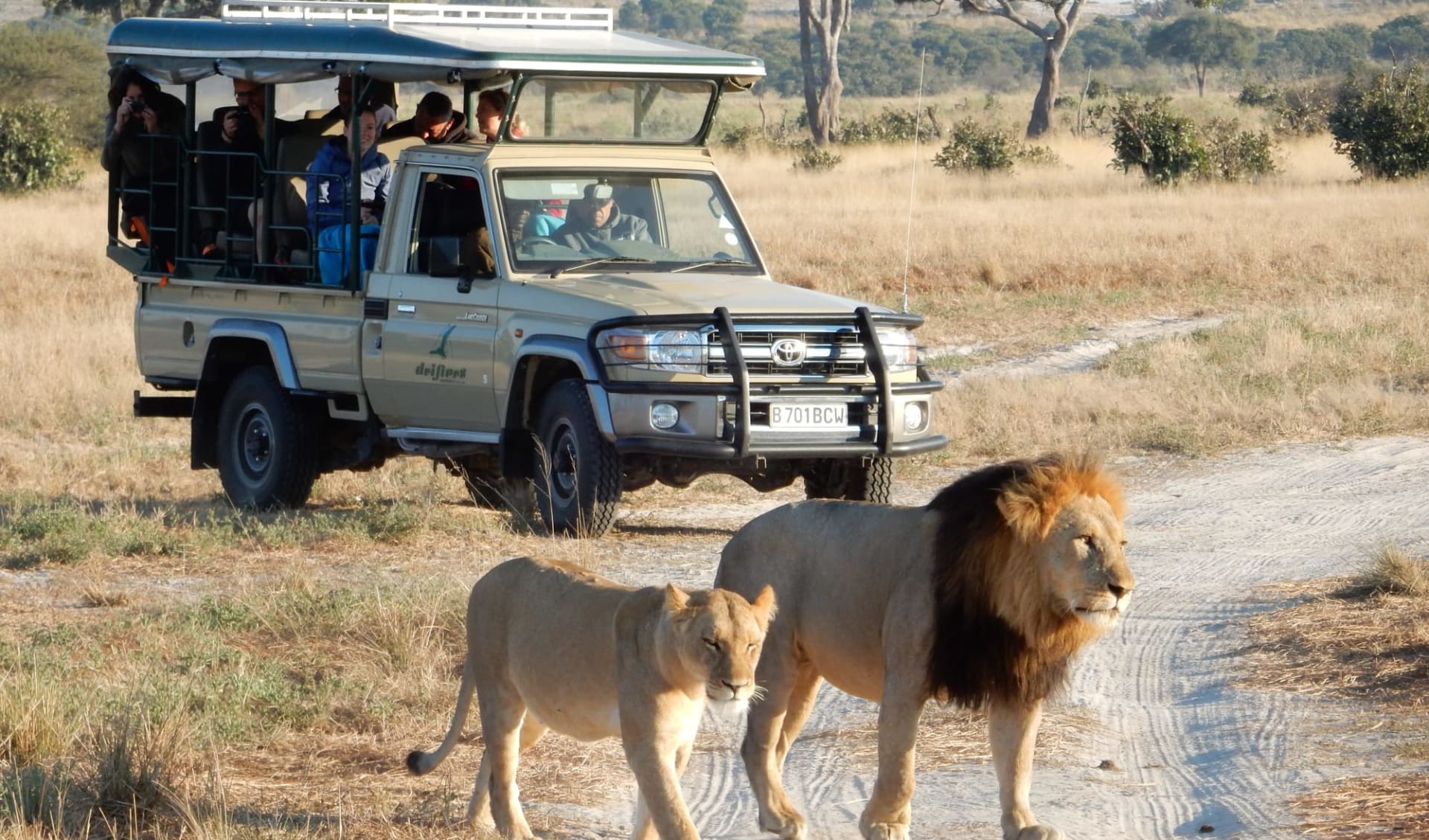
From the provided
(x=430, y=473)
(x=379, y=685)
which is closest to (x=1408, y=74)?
(x=430, y=473)

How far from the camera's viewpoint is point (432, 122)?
10.9m

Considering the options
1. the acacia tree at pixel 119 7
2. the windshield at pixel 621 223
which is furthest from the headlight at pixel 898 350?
the acacia tree at pixel 119 7

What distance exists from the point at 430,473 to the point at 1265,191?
19.5 m

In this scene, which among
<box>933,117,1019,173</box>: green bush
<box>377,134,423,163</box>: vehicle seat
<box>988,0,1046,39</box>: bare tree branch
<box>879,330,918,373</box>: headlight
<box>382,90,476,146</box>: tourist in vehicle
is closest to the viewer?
<box>879,330,918,373</box>: headlight

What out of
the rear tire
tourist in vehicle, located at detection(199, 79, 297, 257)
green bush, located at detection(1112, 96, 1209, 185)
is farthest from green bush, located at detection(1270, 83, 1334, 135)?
the rear tire

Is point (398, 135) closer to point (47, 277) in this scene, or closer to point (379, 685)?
point (379, 685)

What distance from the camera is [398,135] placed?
1106 centimetres

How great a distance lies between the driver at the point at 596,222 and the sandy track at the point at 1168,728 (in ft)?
5.19

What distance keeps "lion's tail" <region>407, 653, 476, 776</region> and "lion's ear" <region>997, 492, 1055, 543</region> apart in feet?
5.00

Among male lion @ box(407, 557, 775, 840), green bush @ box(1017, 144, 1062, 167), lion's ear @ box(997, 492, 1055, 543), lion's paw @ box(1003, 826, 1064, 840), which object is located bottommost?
lion's paw @ box(1003, 826, 1064, 840)

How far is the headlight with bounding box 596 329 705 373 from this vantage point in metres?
8.91

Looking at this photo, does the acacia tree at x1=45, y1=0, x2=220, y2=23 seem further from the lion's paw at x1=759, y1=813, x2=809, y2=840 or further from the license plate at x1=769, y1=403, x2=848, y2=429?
the lion's paw at x1=759, y1=813, x2=809, y2=840

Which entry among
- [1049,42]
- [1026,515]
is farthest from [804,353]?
[1049,42]

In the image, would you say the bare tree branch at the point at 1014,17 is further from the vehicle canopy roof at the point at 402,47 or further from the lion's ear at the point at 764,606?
the lion's ear at the point at 764,606
